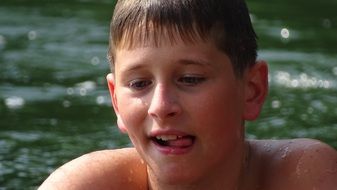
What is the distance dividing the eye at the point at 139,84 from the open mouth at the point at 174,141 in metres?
0.15

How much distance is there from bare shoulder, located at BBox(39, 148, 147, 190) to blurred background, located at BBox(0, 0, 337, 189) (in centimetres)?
138

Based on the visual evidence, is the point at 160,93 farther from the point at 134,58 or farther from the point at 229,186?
the point at 229,186

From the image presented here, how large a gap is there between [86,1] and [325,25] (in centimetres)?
207

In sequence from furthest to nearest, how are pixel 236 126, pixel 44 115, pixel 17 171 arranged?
pixel 44 115, pixel 17 171, pixel 236 126

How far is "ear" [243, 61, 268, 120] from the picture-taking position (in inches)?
132

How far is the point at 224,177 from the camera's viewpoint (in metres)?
3.36

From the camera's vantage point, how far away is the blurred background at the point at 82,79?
550 cm

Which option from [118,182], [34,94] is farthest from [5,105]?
[118,182]

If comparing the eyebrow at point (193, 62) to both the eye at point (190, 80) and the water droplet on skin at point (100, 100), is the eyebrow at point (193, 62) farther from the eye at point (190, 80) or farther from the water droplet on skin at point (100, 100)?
the water droplet on skin at point (100, 100)

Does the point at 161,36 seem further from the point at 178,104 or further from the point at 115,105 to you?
the point at 115,105

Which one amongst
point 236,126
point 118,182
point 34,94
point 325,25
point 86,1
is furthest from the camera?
point 86,1

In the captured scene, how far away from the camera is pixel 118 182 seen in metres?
3.50

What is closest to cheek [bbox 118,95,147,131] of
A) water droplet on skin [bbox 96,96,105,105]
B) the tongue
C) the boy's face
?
the boy's face

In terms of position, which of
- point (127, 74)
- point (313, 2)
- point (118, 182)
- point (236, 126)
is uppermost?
point (127, 74)
